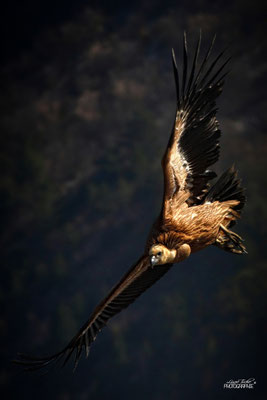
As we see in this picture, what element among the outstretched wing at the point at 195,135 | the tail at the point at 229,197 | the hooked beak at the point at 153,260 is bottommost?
the hooked beak at the point at 153,260

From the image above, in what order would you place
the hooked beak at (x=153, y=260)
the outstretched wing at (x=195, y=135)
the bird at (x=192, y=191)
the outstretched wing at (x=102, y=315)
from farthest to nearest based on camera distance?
1. the outstretched wing at (x=102, y=315)
2. the outstretched wing at (x=195, y=135)
3. the bird at (x=192, y=191)
4. the hooked beak at (x=153, y=260)

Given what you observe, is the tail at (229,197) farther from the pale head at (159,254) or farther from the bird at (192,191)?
the pale head at (159,254)

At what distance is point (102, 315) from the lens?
3715 millimetres

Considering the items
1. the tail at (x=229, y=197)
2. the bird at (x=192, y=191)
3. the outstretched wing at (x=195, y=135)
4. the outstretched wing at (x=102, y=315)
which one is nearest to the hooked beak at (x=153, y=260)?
the bird at (x=192, y=191)

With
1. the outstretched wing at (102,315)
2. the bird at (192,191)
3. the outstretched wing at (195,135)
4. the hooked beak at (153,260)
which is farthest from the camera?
the outstretched wing at (102,315)

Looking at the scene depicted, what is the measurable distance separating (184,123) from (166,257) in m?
0.99

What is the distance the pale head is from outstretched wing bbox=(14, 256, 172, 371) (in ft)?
1.19

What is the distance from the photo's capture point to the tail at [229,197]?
3432 mm

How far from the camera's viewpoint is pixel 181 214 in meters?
3.14

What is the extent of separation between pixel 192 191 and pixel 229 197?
33cm

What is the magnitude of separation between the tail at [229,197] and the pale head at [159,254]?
0.60m

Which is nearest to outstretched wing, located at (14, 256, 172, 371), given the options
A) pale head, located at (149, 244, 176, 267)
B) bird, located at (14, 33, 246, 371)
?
bird, located at (14, 33, 246, 371)

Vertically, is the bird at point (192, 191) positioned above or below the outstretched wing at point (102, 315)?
above

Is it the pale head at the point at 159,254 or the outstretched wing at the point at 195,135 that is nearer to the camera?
the pale head at the point at 159,254
